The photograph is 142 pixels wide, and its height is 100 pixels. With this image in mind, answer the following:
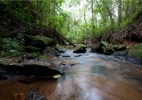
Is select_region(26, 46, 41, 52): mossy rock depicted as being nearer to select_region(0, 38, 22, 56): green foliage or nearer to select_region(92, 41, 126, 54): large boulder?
select_region(0, 38, 22, 56): green foliage

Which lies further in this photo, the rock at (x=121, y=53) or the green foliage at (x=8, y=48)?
the rock at (x=121, y=53)

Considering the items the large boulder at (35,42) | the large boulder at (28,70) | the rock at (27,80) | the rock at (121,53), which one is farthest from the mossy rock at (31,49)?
the rock at (121,53)

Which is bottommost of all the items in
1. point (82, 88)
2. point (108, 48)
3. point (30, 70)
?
point (82, 88)

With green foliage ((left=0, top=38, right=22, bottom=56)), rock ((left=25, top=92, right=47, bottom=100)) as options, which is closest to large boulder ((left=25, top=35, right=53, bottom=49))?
green foliage ((left=0, top=38, right=22, bottom=56))

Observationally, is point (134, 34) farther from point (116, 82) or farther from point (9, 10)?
point (9, 10)

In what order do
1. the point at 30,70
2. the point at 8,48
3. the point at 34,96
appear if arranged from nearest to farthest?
the point at 34,96 < the point at 30,70 < the point at 8,48

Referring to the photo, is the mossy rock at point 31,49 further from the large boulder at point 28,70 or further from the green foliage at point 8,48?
the large boulder at point 28,70

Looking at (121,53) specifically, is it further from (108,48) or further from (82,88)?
(82,88)

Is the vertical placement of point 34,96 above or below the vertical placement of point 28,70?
below

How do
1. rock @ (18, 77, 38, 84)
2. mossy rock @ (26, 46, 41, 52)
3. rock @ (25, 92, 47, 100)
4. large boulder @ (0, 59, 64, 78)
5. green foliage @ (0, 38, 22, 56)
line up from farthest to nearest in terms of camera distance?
mossy rock @ (26, 46, 41, 52) → green foliage @ (0, 38, 22, 56) → large boulder @ (0, 59, 64, 78) → rock @ (18, 77, 38, 84) → rock @ (25, 92, 47, 100)

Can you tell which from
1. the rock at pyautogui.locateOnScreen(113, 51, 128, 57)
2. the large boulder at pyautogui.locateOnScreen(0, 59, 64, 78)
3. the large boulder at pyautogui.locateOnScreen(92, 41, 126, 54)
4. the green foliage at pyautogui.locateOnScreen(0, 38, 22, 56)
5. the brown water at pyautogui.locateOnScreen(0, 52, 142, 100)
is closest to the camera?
the brown water at pyautogui.locateOnScreen(0, 52, 142, 100)

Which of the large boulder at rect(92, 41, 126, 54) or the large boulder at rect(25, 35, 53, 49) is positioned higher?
the large boulder at rect(25, 35, 53, 49)

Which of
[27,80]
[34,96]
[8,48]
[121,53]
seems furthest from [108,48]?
[34,96]

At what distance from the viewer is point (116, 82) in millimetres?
3926
